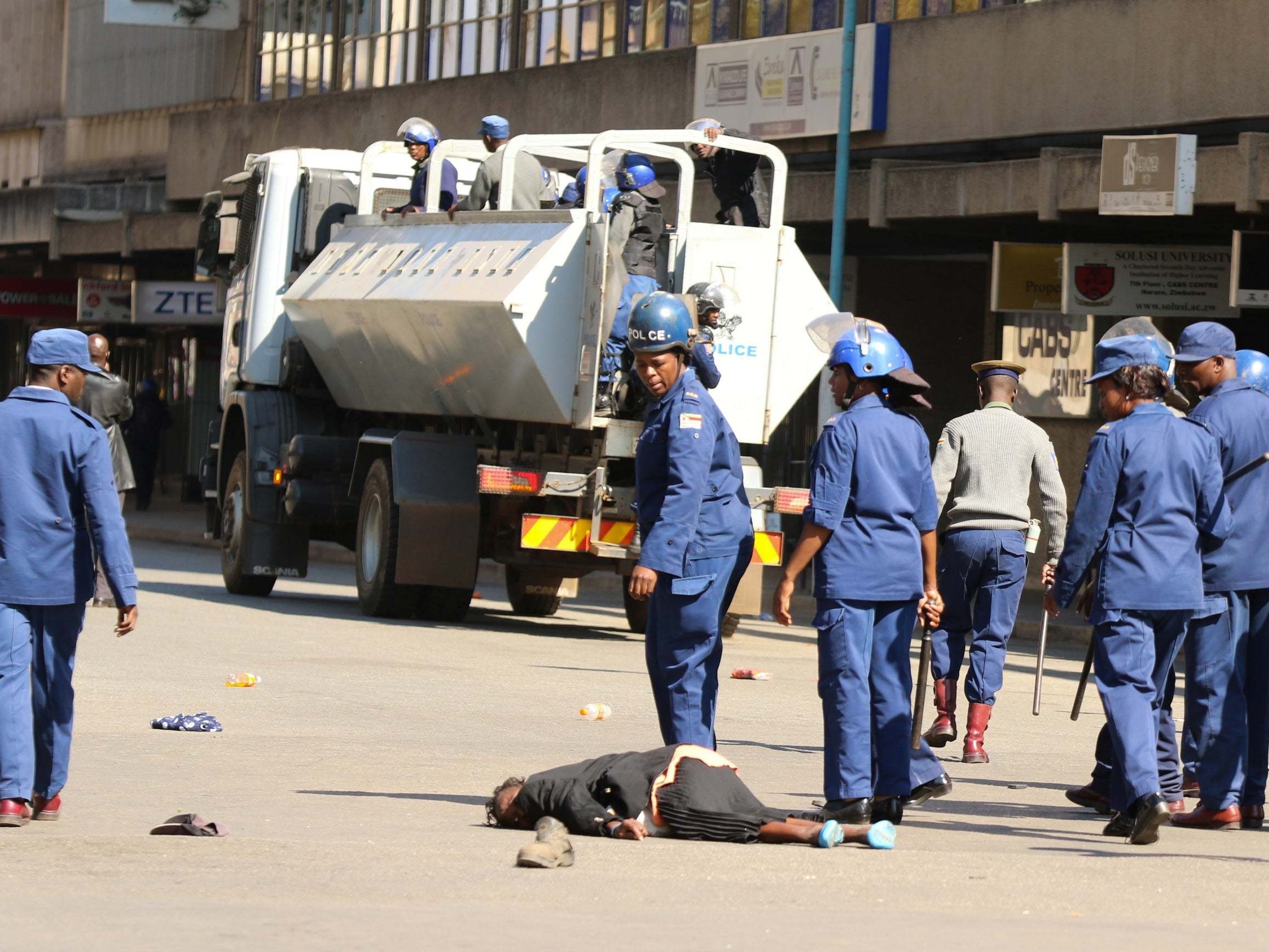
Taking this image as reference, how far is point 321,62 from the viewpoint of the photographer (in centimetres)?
3588

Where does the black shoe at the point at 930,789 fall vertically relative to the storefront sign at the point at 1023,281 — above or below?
Result: below

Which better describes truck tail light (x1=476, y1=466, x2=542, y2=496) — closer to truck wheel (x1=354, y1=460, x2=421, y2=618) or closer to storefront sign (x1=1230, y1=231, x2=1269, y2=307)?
truck wheel (x1=354, y1=460, x2=421, y2=618)

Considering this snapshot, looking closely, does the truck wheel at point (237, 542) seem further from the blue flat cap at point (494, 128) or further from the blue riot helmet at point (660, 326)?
the blue riot helmet at point (660, 326)

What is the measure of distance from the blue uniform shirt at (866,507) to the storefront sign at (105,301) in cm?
3052

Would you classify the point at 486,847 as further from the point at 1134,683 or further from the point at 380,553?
the point at 380,553

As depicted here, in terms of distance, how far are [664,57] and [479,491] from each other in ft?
42.1

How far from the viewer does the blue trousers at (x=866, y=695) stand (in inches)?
309

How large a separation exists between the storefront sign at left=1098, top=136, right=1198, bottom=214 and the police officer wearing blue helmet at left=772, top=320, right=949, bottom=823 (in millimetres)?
12217

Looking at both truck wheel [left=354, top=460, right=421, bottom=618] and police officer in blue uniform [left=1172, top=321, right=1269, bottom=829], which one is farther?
truck wheel [left=354, top=460, right=421, bottom=618]

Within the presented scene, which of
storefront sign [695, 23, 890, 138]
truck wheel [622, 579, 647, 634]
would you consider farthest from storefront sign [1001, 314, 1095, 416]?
truck wheel [622, 579, 647, 634]

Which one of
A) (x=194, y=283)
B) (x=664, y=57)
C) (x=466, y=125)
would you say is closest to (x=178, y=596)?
(x=664, y=57)

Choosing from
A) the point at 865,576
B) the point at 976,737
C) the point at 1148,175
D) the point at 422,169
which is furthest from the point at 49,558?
the point at 1148,175

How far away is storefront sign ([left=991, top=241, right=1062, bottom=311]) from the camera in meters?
23.2

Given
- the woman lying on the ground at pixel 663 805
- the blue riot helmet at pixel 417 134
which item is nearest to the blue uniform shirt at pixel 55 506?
the woman lying on the ground at pixel 663 805
